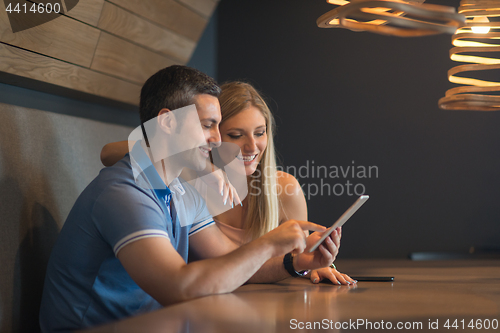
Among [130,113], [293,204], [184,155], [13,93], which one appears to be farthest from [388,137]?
[13,93]

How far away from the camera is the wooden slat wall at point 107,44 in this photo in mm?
1752

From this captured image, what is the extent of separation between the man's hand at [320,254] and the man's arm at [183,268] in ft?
0.78

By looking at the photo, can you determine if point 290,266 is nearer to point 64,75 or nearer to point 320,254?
point 320,254

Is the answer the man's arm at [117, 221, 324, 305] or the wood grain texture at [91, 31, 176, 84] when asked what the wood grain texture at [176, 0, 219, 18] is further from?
the man's arm at [117, 221, 324, 305]

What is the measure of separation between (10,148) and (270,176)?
117cm

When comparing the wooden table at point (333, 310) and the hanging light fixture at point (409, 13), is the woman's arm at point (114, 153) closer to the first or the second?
the wooden table at point (333, 310)

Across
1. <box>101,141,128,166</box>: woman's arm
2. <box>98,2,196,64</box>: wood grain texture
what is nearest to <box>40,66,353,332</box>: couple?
<box>101,141,128,166</box>: woman's arm

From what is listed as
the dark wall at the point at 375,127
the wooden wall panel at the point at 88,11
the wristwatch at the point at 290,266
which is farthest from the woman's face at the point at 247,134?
the dark wall at the point at 375,127

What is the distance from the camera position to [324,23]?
151cm

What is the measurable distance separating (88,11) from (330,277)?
155 centimetres

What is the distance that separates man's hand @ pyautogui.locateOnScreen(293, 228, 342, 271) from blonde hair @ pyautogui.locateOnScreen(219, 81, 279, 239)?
1.83 feet

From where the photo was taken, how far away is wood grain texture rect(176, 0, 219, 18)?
8.38 feet

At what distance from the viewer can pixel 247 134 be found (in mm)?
2137

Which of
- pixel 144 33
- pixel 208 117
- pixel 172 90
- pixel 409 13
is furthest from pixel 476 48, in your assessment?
pixel 144 33
